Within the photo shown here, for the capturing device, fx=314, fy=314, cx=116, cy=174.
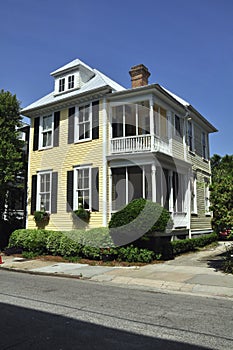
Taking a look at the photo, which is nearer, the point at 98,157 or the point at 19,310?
the point at 19,310

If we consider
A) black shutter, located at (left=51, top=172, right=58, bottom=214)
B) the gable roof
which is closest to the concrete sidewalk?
black shutter, located at (left=51, top=172, right=58, bottom=214)

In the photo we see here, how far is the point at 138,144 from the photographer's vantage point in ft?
49.9

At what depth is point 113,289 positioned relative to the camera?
8758 millimetres

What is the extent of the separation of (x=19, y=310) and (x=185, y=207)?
13.0 metres

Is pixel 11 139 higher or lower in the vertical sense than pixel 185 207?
higher

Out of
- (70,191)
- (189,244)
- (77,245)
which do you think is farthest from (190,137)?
(77,245)

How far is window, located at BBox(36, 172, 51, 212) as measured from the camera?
1748 cm

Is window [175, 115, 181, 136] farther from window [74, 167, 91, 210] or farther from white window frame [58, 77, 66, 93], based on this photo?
white window frame [58, 77, 66, 93]

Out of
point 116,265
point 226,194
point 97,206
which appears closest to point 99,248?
point 116,265

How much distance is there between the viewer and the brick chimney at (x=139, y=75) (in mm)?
17766

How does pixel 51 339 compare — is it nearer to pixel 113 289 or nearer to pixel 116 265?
pixel 113 289

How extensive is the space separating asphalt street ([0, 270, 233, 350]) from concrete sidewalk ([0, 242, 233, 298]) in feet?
2.73

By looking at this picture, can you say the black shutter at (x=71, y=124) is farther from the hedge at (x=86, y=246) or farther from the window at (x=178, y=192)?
the window at (x=178, y=192)

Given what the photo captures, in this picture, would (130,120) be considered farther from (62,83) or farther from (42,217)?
(42,217)
